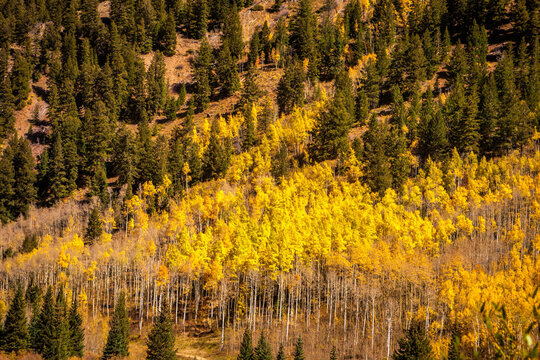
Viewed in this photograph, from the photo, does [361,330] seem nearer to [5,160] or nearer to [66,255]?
[66,255]

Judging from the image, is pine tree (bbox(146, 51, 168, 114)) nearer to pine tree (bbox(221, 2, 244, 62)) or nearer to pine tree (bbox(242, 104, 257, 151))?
pine tree (bbox(221, 2, 244, 62))

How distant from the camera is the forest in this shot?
155 feet

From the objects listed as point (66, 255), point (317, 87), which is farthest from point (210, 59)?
point (66, 255)

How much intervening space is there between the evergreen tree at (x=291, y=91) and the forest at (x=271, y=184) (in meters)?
0.74

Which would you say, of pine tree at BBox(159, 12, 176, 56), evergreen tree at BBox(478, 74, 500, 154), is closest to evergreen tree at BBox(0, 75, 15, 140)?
pine tree at BBox(159, 12, 176, 56)

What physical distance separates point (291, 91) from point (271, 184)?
1144 inches

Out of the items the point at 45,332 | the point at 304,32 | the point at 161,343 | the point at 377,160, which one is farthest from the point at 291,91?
the point at 161,343

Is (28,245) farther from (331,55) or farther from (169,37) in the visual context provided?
(169,37)

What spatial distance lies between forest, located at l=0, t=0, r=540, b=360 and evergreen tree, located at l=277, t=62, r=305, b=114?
74 centimetres

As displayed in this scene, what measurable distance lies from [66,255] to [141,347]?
22468 millimetres

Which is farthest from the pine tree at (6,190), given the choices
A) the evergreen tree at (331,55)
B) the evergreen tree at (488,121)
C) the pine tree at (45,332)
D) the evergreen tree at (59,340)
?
the evergreen tree at (488,121)

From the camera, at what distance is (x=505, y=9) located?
386 ft

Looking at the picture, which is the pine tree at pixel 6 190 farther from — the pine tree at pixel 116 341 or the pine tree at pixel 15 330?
the pine tree at pixel 116 341

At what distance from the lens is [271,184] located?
2958 inches
